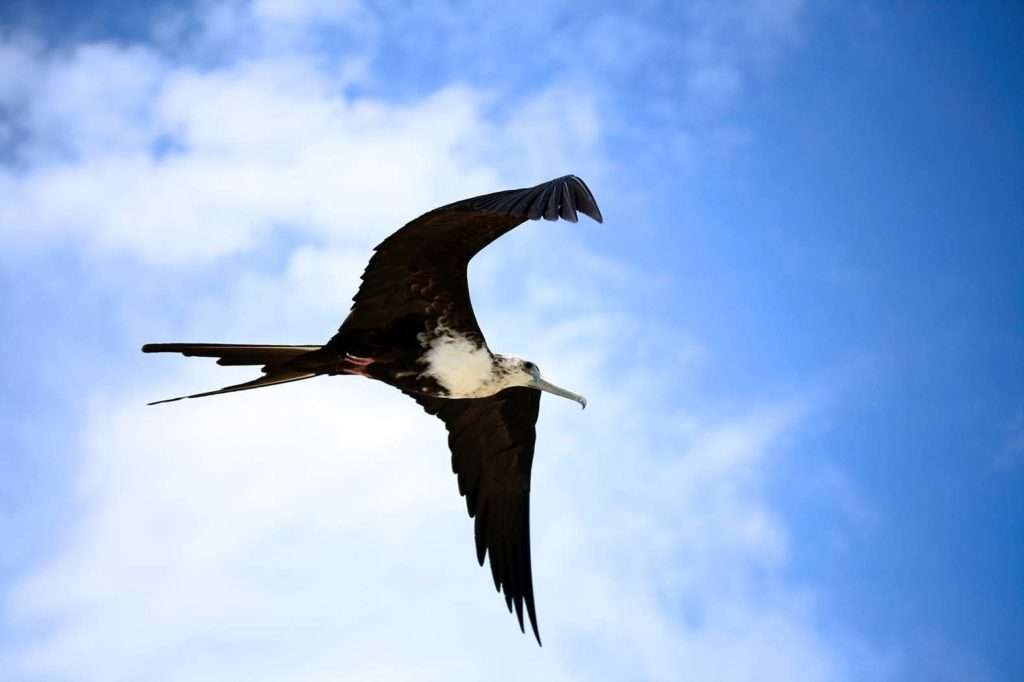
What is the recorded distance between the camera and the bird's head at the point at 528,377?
6.02 meters

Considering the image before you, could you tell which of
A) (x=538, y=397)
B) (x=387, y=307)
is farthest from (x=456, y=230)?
(x=538, y=397)

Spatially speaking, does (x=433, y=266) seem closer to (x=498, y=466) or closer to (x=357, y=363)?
(x=357, y=363)

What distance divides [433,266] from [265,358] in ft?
3.13

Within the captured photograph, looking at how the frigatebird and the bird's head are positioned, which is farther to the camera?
the bird's head

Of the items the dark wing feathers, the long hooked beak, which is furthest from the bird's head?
the dark wing feathers

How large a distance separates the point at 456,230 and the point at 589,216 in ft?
3.23

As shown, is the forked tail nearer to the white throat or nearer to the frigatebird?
the frigatebird

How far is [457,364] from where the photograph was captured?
5.69 meters

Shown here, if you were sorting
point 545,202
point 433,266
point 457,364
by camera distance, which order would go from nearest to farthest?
point 545,202 < point 433,266 < point 457,364

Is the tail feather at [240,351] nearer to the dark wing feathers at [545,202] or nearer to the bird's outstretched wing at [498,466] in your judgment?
the bird's outstretched wing at [498,466]

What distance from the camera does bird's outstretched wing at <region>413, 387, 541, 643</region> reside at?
629 cm

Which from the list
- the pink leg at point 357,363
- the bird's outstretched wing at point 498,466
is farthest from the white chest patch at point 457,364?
the bird's outstretched wing at point 498,466

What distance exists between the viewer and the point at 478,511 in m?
6.38

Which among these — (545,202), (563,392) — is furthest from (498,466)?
(545,202)
